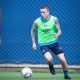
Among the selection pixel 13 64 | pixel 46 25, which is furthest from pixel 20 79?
pixel 13 64

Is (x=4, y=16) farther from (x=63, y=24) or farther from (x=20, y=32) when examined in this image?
(x=63, y=24)

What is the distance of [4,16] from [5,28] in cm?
37

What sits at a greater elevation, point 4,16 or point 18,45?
point 4,16

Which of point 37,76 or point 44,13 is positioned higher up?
point 44,13

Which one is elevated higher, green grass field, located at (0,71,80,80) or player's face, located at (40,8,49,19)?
player's face, located at (40,8,49,19)

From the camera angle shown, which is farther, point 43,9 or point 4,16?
point 4,16

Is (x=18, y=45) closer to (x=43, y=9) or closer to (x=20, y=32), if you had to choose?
(x=20, y=32)

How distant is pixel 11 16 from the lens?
13.2 metres

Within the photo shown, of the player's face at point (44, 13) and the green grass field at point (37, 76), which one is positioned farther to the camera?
the green grass field at point (37, 76)

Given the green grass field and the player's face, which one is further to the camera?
the green grass field

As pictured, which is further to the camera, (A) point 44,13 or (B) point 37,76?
(B) point 37,76

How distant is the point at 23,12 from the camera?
13141mm

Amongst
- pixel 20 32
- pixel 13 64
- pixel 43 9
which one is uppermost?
pixel 43 9

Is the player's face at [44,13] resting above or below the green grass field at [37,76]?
above
